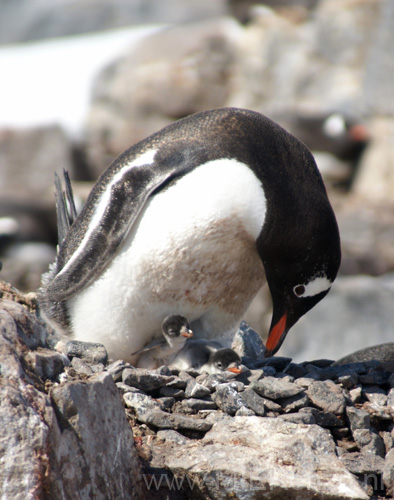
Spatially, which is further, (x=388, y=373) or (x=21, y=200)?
(x=21, y=200)

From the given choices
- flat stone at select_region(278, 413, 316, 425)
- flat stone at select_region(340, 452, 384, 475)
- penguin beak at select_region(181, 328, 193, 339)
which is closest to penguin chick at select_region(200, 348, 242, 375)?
penguin beak at select_region(181, 328, 193, 339)

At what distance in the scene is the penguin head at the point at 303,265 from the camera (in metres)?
3.08

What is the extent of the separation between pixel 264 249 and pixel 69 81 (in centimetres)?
1620

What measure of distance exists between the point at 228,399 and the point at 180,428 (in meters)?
0.22

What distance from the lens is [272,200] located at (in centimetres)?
302

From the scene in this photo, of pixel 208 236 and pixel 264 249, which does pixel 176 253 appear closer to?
pixel 208 236

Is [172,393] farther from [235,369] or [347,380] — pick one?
[347,380]

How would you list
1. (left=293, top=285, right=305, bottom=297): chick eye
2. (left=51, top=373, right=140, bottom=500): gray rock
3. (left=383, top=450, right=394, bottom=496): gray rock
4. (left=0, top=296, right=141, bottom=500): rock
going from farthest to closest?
(left=293, top=285, right=305, bottom=297): chick eye < (left=383, top=450, right=394, bottom=496): gray rock < (left=51, top=373, right=140, bottom=500): gray rock < (left=0, top=296, right=141, bottom=500): rock

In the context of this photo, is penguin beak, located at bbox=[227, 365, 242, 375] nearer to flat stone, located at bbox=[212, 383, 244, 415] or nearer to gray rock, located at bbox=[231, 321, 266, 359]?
flat stone, located at bbox=[212, 383, 244, 415]

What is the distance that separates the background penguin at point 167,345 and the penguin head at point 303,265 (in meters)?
0.43

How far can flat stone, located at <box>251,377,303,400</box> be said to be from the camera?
2746 mm

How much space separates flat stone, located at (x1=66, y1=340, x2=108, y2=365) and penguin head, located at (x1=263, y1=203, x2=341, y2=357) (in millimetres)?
762

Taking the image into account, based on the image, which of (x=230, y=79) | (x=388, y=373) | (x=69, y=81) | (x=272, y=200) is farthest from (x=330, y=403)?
(x=69, y=81)

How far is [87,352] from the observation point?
9.65ft
